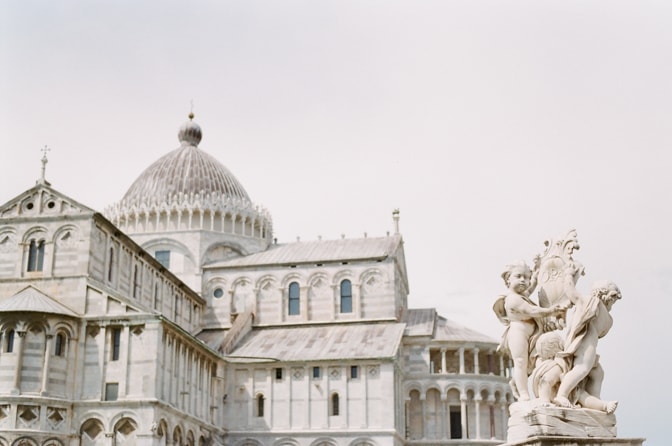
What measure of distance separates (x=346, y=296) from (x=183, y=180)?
13.9 meters

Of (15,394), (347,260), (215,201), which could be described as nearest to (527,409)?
(15,394)

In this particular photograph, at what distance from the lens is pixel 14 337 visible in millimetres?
36969

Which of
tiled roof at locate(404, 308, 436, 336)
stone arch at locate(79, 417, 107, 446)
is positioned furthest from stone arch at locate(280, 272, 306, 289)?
stone arch at locate(79, 417, 107, 446)

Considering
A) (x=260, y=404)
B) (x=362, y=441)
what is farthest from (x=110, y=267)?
(x=362, y=441)

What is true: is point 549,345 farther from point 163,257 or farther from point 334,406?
point 163,257

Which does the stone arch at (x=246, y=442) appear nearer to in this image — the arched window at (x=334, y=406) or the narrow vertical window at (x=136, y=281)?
the arched window at (x=334, y=406)

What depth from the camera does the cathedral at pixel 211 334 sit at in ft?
123

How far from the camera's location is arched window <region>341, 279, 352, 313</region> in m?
55.1

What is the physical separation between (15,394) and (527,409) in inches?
1229

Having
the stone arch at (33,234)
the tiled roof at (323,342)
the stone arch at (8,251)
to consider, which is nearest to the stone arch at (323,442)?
the tiled roof at (323,342)

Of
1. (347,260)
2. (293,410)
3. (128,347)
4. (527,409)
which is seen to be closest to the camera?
(527,409)

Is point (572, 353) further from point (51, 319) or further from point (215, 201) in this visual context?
point (215, 201)

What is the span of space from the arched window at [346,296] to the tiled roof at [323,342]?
131cm

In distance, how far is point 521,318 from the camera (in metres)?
9.75
